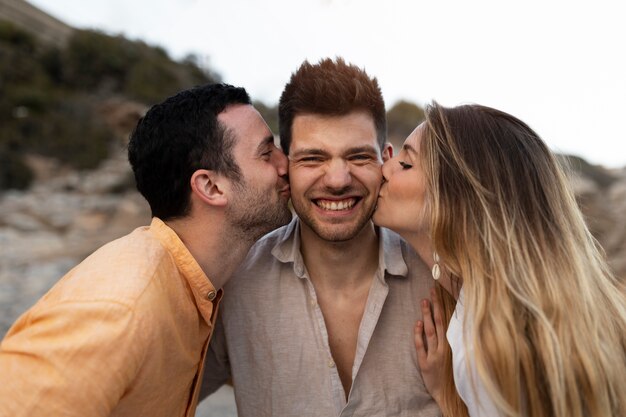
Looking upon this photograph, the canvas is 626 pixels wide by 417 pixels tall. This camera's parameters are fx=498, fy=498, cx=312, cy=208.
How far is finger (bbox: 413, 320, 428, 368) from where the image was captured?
2230 mm

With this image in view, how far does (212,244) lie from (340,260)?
0.67 meters

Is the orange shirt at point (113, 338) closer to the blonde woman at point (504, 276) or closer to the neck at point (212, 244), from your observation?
the neck at point (212, 244)

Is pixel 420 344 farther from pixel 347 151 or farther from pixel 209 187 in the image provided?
pixel 209 187

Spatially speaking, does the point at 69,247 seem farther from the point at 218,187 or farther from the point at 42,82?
the point at 42,82

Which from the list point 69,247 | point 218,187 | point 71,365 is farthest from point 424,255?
point 69,247

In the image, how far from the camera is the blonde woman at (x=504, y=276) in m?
1.64

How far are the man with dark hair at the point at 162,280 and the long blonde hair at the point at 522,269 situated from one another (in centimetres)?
88

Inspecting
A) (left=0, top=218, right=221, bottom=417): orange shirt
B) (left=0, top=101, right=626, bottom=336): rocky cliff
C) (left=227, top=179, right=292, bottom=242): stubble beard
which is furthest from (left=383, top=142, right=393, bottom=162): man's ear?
(left=0, top=101, right=626, bottom=336): rocky cliff

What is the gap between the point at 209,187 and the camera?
89.9 inches

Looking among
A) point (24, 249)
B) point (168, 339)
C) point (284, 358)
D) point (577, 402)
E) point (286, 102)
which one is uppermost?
point (286, 102)

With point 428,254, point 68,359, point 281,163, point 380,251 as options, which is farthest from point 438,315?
point 68,359

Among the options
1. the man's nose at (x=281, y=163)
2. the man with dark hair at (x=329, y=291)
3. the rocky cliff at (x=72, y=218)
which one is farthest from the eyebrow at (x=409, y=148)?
the rocky cliff at (x=72, y=218)

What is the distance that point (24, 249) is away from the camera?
998 centimetres

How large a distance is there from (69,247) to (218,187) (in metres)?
8.68
